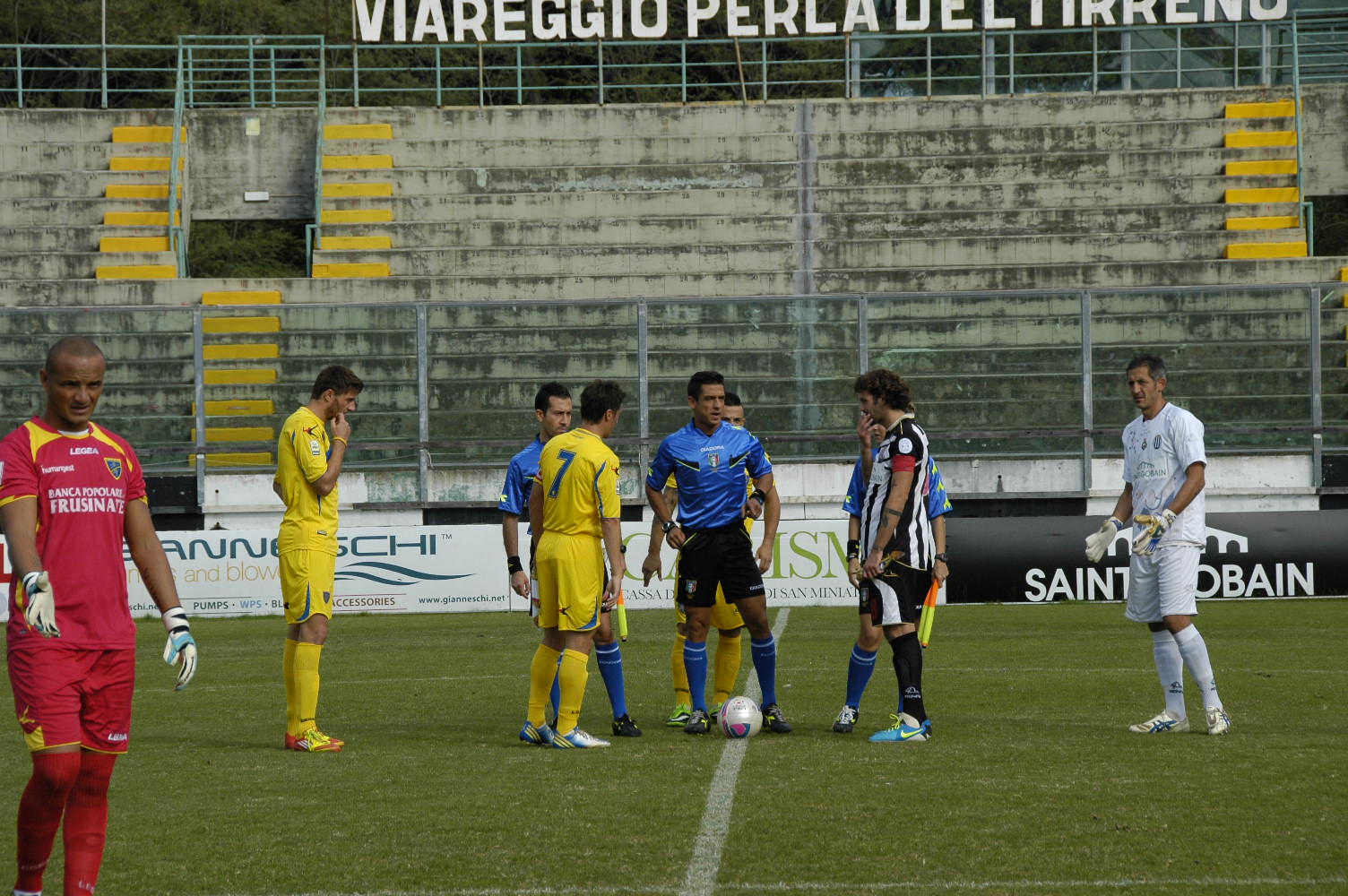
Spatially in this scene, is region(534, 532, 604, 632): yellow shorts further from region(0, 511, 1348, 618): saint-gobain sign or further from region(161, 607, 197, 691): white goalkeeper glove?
region(0, 511, 1348, 618): saint-gobain sign

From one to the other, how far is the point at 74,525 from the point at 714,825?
277cm

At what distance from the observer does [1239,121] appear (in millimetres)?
28797

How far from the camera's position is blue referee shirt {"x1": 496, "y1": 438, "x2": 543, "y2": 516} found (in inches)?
397

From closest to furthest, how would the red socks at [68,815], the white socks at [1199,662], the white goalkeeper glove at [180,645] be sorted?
the red socks at [68,815], the white goalkeeper glove at [180,645], the white socks at [1199,662]

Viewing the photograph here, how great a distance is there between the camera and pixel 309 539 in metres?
9.05

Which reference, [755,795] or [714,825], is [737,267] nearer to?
[755,795]

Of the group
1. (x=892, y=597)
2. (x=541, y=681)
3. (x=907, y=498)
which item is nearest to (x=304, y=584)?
(x=541, y=681)

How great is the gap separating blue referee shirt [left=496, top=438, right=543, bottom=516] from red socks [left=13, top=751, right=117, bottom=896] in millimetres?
4906

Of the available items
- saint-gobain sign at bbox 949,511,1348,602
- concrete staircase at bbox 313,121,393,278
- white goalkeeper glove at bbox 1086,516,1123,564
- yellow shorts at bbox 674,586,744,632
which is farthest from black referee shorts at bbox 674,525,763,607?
concrete staircase at bbox 313,121,393,278

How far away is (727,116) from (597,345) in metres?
8.20

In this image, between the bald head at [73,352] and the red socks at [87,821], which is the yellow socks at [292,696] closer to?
the red socks at [87,821]

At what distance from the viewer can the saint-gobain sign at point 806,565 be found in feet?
61.5

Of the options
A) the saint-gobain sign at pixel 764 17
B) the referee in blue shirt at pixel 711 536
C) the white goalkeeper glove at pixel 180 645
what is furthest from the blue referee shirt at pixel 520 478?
the saint-gobain sign at pixel 764 17

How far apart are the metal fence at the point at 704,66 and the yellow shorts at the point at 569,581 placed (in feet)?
61.4
